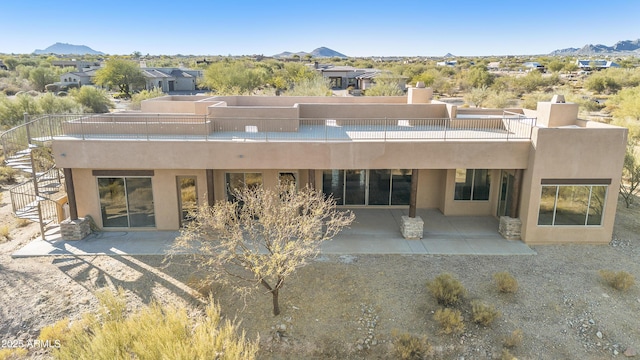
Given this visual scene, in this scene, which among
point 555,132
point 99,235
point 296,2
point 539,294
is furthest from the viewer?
point 296,2

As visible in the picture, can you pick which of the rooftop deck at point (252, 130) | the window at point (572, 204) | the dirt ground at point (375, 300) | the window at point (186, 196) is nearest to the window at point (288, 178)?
the rooftop deck at point (252, 130)

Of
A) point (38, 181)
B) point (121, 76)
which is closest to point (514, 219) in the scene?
point (38, 181)

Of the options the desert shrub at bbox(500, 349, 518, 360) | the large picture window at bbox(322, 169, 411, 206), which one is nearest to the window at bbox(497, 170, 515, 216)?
the large picture window at bbox(322, 169, 411, 206)

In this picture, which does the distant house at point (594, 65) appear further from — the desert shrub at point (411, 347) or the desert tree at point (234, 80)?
the desert shrub at point (411, 347)

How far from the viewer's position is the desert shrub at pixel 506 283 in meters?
12.2

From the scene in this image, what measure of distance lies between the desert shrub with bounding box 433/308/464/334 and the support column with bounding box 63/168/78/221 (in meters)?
13.4

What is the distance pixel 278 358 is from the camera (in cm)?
1032

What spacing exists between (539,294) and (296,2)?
260 feet

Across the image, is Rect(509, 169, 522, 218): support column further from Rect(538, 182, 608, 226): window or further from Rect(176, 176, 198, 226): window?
Rect(176, 176, 198, 226): window

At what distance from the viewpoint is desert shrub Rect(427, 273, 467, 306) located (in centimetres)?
1165

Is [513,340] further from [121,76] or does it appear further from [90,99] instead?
[121,76]

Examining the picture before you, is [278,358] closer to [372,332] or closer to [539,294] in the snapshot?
[372,332]

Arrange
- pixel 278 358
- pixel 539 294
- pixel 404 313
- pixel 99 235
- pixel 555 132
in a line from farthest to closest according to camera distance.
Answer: pixel 99 235, pixel 555 132, pixel 539 294, pixel 404 313, pixel 278 358

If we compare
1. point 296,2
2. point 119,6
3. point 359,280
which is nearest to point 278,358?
point 359,280
